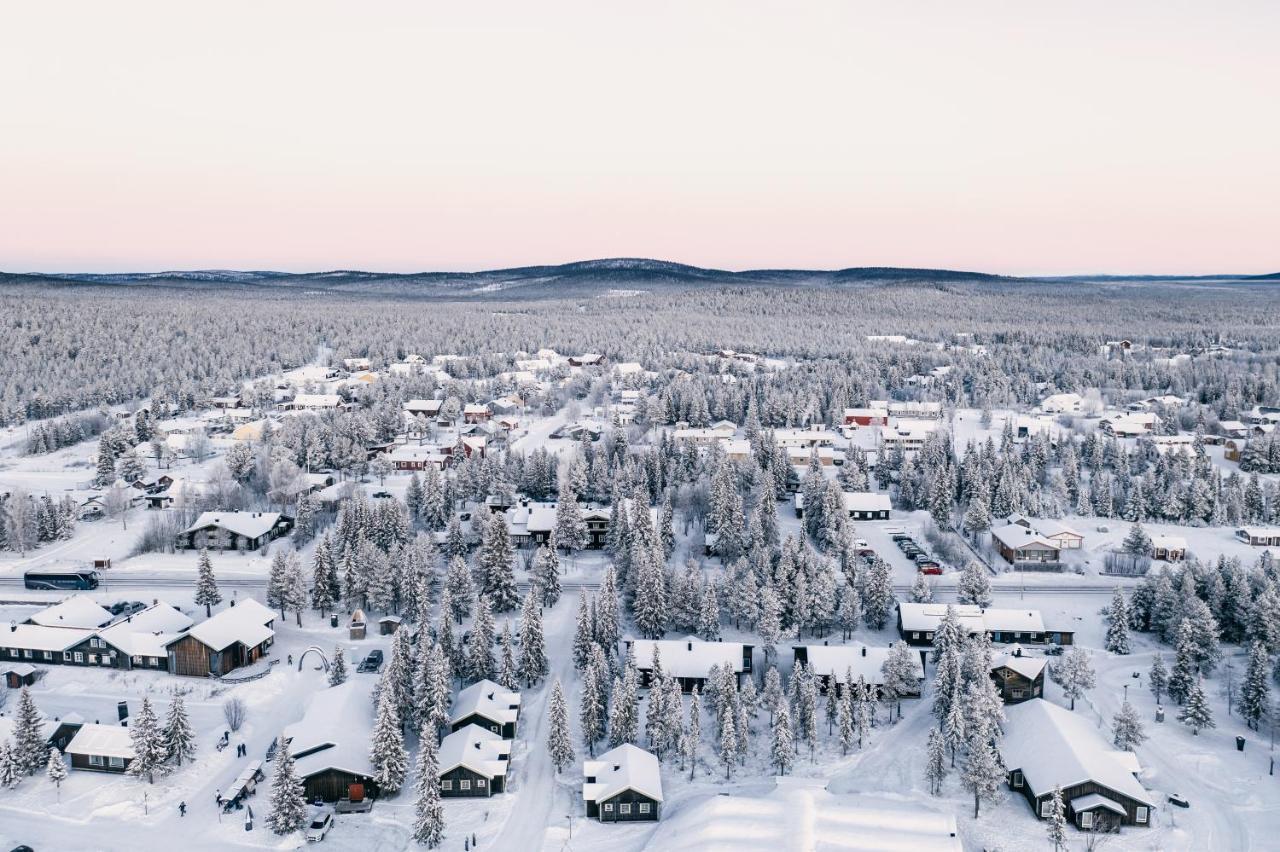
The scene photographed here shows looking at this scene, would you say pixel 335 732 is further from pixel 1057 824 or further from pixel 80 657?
pixel 1057 824

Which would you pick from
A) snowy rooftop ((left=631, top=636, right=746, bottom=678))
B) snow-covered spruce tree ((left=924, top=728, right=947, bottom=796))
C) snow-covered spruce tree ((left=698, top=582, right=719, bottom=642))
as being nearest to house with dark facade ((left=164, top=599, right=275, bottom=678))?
snowy rooftop ((left=631, top=636, right=746, bottom=678))

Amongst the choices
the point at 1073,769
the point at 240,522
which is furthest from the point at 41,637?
the point at 1073,769

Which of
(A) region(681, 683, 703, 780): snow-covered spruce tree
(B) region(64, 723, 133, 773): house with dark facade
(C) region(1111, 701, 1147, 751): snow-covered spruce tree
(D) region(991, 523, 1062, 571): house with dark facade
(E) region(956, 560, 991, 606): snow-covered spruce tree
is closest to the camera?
(B) region(64, 723, 133, 773): house with dark facade

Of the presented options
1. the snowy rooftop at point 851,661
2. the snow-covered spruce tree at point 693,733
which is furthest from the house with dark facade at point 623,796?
the snowy rooftop at point 851,661

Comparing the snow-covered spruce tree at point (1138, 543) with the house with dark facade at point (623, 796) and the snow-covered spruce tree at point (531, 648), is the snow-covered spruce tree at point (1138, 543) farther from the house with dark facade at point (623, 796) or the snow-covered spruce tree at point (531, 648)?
the house with dark facade at point (623, 796)

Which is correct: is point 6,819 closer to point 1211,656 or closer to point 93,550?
point 93,550

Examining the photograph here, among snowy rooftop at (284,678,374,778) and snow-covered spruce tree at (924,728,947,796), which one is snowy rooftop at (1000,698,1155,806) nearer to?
snow-covered spruce tree at (924,728,947,796)

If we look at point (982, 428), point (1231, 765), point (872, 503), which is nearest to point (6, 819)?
point (1231, 765)

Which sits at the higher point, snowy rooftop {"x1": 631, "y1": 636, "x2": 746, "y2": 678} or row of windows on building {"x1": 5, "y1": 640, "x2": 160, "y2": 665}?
snowy rooftop {"x1": 631, "y1": 636, "x2": 746, "y2": 678}
